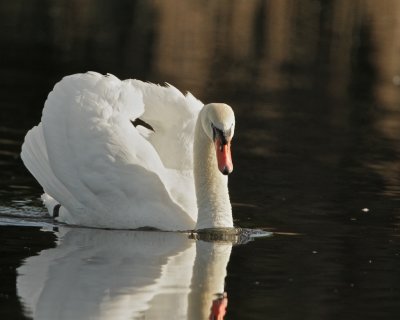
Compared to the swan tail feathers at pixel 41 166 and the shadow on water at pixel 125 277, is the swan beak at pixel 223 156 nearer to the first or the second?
the shadow on water at pixel 125 277

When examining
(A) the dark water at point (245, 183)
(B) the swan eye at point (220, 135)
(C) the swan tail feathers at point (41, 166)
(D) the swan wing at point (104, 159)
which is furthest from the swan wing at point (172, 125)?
(C) the swan tail feathers at point (41, 166)

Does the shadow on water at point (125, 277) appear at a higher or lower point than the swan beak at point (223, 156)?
lower

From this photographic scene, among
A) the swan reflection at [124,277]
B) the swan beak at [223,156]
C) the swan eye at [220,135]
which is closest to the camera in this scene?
the swan reflection at [124,277]

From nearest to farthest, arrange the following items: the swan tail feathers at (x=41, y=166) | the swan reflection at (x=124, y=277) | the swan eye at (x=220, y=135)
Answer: the swan reflection at (x=124, y=277)
the swan eye at (x=220, y=135)
the swan tail feathers at (x=41, y=166)

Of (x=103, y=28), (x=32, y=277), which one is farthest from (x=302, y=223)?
(x=103, y=28)

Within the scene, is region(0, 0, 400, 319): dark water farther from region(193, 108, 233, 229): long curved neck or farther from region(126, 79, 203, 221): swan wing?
region(126, 79, 203, 221): swan wing

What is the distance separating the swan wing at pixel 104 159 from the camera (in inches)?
454

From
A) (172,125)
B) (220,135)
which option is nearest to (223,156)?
(220,135)

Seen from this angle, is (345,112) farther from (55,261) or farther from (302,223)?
(55,261)

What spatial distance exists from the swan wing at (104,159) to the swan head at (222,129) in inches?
23.7

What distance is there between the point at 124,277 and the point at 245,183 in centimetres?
472

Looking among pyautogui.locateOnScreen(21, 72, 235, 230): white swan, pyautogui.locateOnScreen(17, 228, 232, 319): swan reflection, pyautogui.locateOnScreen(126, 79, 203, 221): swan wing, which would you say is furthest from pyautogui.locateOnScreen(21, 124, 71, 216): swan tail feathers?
pyautogui.locateOnScreen(126, 79, 203, 221): swan wing

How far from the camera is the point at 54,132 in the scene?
1190 cm

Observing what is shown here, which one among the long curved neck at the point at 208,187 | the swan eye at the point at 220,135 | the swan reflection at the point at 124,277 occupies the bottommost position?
the swan reflection at the point at 124,277
